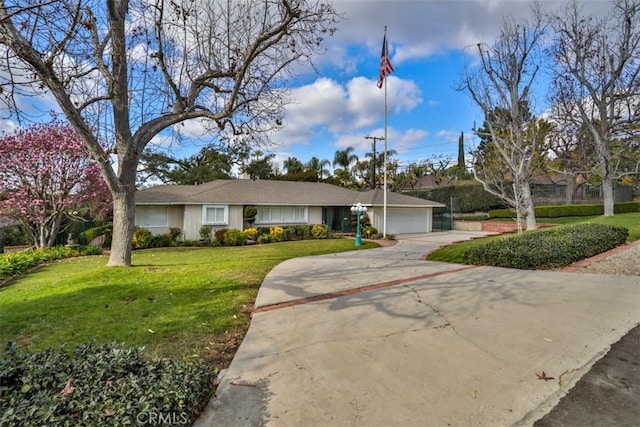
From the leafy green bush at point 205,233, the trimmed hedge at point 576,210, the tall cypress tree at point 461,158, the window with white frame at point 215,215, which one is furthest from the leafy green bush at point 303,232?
the tall cypress tree at point 461,158

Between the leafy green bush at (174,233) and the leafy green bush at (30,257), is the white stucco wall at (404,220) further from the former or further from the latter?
the leafy green bush at (30,257)

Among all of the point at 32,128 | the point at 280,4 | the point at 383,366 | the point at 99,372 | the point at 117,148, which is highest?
the point at 280,4

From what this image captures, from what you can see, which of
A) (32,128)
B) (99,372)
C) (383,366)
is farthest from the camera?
(32,128)

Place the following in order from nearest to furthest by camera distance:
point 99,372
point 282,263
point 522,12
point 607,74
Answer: point 99,372
point 282,263
point 522,12
point 607,74

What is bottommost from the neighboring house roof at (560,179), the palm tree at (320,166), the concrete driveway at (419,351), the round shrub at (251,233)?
the concrete driveway at (419,351)

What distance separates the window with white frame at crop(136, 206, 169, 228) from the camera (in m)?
18.4

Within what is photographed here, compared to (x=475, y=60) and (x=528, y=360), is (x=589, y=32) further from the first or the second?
(x=528, y=360)

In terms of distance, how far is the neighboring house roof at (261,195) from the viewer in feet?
61.6

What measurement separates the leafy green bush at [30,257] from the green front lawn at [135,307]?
4.55 feet

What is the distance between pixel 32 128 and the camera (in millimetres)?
14523

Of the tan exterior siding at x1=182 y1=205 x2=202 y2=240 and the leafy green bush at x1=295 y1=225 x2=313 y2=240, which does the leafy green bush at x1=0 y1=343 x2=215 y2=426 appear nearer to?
the tan exterior siding at x1=182 y1=205 x2=202 y2=240

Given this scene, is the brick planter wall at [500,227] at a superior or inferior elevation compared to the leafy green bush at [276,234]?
superior

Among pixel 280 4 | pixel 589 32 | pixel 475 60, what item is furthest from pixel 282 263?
pixel 589 32

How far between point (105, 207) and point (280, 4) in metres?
14.9
